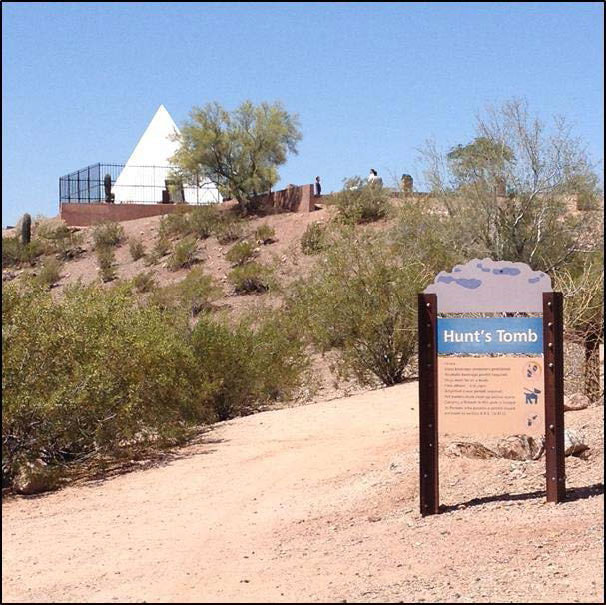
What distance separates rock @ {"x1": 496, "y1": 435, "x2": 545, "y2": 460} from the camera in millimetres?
10344

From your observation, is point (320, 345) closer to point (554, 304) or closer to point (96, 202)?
point (554, 304)

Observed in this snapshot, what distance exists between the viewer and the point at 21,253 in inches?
2012

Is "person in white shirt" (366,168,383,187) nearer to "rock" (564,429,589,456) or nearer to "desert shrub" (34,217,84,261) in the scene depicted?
"desert shrub" (34,217,84,261)

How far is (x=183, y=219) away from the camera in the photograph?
2004 inches

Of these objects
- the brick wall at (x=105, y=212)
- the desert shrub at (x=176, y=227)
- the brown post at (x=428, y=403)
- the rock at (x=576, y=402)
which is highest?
the brick wall at (x=105, y=212)

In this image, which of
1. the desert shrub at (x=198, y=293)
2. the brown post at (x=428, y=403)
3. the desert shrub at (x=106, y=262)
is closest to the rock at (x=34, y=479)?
the brown post at (x=428, y=403)

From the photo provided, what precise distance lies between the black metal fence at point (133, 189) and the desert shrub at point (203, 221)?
3863mm

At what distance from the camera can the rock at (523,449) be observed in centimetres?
1034

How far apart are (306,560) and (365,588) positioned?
831mm

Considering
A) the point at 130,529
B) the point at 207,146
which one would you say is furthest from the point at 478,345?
the point at 207,146

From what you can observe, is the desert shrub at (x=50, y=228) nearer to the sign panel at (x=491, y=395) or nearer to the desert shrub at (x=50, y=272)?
the desert shrub at (x=50, y=272)

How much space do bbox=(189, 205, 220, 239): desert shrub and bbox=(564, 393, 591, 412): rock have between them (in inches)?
1472

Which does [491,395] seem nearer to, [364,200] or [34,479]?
[34,479]

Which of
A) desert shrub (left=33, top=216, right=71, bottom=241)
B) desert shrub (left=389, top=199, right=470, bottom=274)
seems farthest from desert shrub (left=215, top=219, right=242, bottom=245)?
desert shrub (left=389, top=199, right=470, bottom=274)
